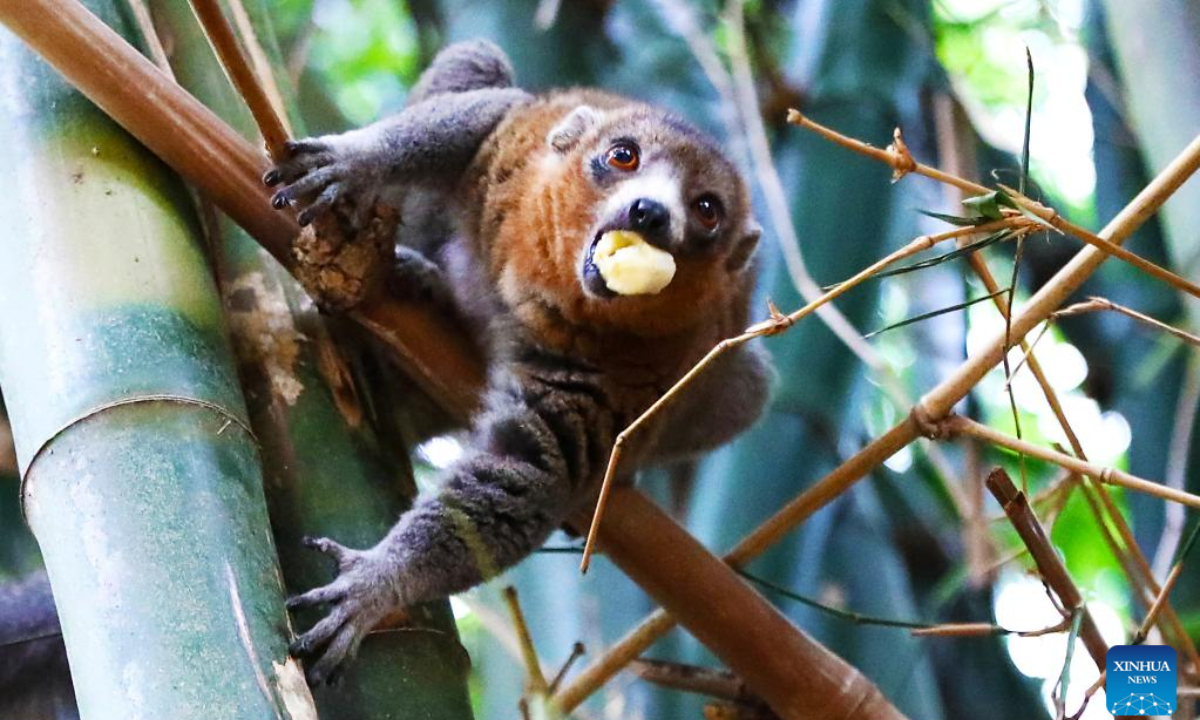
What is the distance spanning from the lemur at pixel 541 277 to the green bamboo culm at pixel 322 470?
6cm

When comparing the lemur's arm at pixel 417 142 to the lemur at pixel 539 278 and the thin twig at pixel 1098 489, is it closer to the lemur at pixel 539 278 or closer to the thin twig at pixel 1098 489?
the lemur at pixel 539 278

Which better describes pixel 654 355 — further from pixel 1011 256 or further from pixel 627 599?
pixel 1011 256

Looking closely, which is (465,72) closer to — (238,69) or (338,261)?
(338,261)

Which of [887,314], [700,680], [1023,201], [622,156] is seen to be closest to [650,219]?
[622,156]

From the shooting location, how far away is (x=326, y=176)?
2920 millimetres

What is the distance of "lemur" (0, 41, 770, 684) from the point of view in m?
2.91

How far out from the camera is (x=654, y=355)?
3.45 m

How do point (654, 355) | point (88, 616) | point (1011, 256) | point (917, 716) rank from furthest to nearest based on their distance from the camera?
point (1011, 256), point (917, 716), point (654, 355), point (88, 616)

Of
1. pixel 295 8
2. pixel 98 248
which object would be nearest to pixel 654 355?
pixel 98 248

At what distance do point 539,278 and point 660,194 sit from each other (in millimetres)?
370

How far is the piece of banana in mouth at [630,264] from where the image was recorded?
3199mm

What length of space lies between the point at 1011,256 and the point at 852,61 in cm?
121

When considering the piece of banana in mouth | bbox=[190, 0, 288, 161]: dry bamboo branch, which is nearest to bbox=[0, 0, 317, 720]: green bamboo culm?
bbox=[190, 0, 288, 161]: dry bamboo branch

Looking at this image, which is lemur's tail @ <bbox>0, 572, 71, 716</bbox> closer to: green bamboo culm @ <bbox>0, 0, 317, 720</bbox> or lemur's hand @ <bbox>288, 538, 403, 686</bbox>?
lemur's hand @ <bbox>288, 538, 403, 686</bbox>
